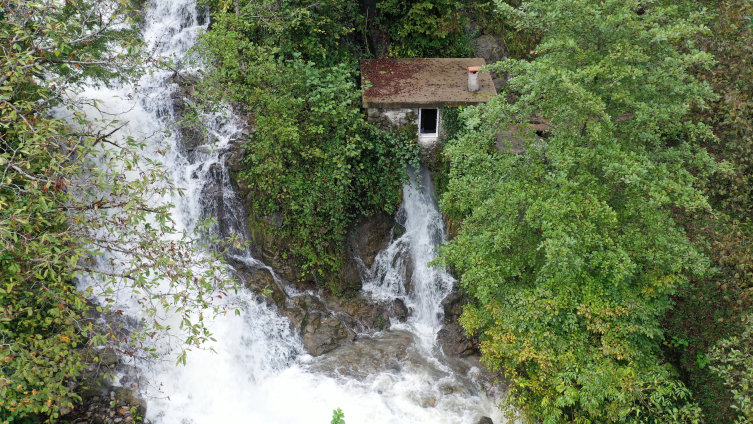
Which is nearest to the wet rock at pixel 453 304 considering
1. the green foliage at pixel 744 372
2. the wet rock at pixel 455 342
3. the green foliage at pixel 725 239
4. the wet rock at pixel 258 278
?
the wet rock at pixel 455 342

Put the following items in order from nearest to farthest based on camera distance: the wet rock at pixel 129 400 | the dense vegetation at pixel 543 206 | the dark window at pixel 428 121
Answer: the dense vegetation at pixel 543 206, the wet rock at pixel 129 400, the dark window at pixel 428 121

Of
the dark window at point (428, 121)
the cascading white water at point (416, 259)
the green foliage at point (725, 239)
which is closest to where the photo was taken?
the green foliage at point (725, 239)

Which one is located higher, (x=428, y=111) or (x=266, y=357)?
(x=428, y=111)

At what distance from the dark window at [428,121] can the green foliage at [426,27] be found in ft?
9.69

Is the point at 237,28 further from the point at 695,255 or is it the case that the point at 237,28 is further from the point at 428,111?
the point at 695,255

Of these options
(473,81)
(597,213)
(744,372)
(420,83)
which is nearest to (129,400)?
(597,213)

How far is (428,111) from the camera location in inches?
574

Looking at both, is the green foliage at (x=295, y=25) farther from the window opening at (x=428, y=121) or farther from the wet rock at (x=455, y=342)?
the wet rock at (x=455, y=342)

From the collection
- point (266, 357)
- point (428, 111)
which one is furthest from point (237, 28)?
point (266, 357)

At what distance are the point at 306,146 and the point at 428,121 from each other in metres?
3.98

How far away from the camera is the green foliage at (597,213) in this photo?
28.7ft

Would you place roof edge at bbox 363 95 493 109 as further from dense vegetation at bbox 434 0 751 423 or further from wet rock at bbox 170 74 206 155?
wet rock at bbox 170 74 206 155

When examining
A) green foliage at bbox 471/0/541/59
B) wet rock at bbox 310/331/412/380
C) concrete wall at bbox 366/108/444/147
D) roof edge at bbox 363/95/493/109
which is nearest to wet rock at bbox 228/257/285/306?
wet rock at bbox 310/331/412/380

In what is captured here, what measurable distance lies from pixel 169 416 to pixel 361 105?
32.0 feet
